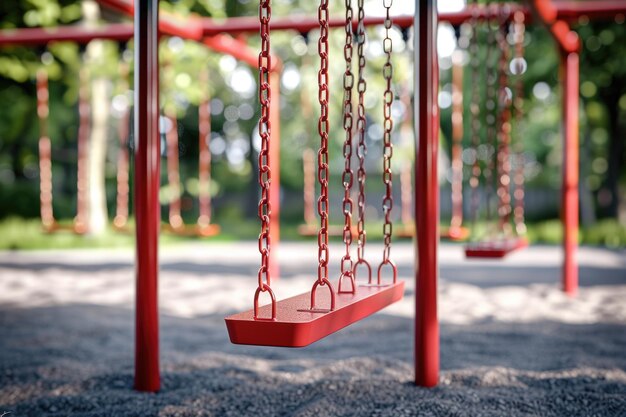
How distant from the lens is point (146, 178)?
316 cm

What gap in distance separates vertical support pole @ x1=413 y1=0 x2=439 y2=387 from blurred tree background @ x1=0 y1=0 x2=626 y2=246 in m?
2.76

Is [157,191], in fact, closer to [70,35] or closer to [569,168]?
[70,35]

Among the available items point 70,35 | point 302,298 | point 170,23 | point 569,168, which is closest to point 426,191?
point 302,298

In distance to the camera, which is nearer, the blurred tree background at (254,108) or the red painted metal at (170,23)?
the red painted metal at (170,23)

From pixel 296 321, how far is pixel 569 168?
498cm

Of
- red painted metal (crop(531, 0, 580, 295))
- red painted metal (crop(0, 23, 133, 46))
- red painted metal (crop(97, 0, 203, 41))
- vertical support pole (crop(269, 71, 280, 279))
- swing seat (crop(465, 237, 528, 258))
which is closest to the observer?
swing seat (crop(465, 237, 528, 258))

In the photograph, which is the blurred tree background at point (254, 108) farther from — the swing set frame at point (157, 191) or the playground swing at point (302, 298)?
the playground swing at point (302, 298)

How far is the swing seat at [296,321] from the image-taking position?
78.6 inches

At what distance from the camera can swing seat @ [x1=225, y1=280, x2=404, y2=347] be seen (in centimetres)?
200

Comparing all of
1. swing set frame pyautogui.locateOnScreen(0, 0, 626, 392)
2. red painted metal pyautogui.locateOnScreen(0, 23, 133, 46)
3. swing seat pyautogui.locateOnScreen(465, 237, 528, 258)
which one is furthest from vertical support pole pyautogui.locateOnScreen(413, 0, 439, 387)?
red painted metal pyautogui.locateOnScreen(0, 23, 133, 46)

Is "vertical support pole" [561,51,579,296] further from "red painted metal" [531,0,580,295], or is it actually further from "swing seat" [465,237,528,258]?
"swing seat" [465,237,528,258]

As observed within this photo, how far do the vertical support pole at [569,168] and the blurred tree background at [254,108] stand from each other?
0.33 metres

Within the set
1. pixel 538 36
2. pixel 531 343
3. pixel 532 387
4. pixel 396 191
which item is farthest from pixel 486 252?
pixel 396 191

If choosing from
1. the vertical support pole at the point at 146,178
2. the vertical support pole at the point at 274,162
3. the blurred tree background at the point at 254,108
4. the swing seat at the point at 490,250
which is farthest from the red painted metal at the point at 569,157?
the vertical support pole at the point at 146,178
